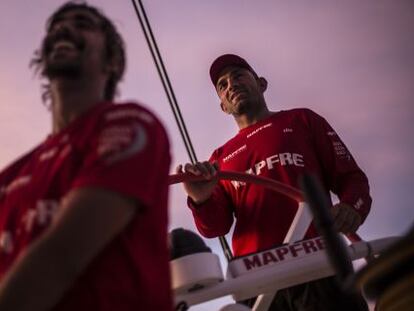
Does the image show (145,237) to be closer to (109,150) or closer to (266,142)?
(109,150)

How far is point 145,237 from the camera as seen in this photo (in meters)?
1.01

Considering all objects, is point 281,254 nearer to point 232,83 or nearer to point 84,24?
point 84,24

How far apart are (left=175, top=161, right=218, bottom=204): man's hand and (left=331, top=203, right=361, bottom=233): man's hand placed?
1.65ft

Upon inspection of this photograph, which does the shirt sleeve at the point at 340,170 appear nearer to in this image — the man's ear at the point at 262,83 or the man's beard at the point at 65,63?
the man's ear at the point at 262,83

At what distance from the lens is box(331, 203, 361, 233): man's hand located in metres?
2.08

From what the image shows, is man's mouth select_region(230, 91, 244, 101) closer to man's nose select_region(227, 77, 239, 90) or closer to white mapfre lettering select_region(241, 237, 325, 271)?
man's nose select_region(227, 77, 239, 90)

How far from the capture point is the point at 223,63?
3.00 meters

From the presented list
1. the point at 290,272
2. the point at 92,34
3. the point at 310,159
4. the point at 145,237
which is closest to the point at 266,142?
the point at 310,159

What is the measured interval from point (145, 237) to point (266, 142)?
5.29ft

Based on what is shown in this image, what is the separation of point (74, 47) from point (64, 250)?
1.89 ft

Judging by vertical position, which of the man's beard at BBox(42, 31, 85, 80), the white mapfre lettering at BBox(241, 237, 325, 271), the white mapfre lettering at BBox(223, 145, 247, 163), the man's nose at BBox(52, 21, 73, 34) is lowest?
the white mapfre lettering at BBox(241, 237, 325, 271)

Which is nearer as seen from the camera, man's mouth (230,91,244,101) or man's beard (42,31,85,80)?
man's beard (42,31,85,80)

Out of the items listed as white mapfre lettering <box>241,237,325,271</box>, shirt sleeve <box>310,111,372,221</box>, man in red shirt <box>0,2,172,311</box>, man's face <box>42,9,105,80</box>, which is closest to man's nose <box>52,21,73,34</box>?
man's face <box>42,9,105,80</box>

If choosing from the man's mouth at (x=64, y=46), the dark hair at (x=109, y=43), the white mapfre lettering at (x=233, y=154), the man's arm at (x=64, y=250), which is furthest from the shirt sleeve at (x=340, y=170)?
the man's arm at (x=64, y=250)
